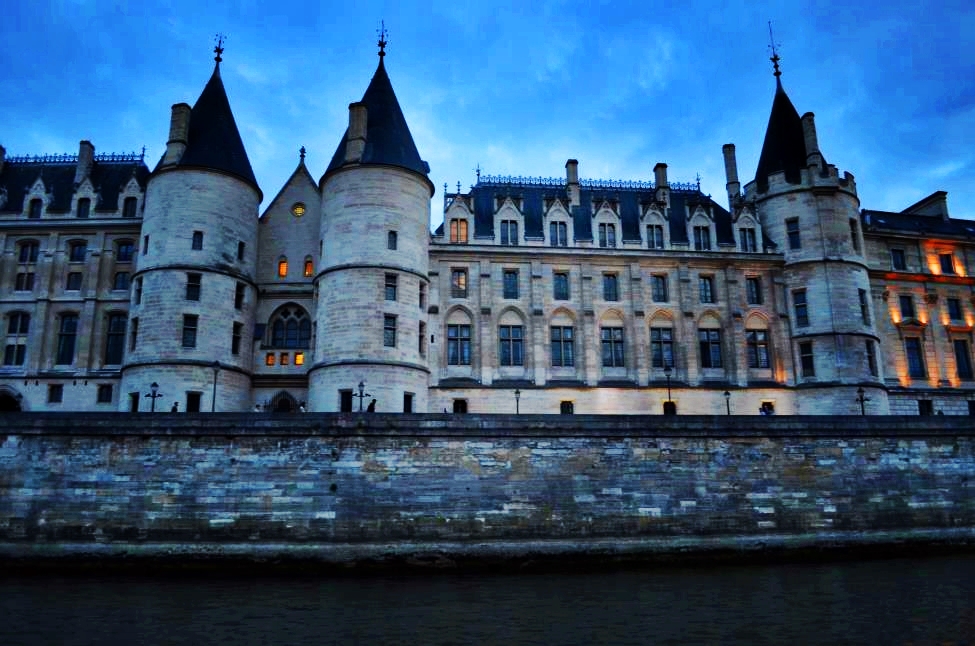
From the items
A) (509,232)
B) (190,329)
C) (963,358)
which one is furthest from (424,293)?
(963,358)

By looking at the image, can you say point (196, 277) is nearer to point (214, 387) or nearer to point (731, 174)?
point (214, 387)

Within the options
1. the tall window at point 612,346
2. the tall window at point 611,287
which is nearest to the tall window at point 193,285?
the tall window at point 612,346

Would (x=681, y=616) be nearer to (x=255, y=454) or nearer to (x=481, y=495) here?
(x=481, y=495)

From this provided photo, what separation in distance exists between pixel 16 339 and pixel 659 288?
118 feet

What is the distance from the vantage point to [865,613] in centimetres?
1670

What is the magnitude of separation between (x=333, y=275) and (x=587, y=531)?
58.3 ft

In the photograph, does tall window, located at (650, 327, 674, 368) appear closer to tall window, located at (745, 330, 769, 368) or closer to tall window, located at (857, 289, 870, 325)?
tall window, located at (745, 330, 769, 368)

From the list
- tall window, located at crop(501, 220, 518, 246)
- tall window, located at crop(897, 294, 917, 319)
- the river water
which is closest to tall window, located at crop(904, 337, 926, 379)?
tall window, located at crop(897, 294, 917, 319)

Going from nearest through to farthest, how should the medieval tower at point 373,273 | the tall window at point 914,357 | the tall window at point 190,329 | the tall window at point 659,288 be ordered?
1. the medieval tower at point 373,273
2. the tall window at point 190,329
3. the tall window at point 659,288
4. the tall window at point 914,357

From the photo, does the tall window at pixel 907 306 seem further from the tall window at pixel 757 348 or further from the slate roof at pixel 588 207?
the slate roof at pixel 588 207

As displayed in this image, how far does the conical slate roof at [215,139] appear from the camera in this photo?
3641 centimetres

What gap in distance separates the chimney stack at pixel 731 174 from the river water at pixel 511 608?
27305 mm

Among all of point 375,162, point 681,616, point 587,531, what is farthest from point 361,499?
point 375,162

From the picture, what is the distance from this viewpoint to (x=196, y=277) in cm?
3500
